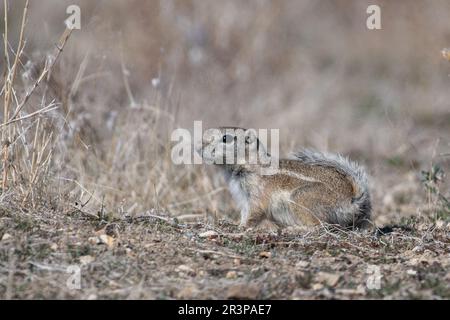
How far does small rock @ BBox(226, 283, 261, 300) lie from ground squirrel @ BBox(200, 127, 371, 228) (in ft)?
6.63

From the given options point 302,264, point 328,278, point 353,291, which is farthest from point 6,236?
point 353,291

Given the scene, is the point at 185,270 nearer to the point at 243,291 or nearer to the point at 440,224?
the point at 243,291

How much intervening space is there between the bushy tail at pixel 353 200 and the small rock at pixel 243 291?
2.16 m

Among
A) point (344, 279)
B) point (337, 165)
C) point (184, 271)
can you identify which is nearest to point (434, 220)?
point (337, 165)

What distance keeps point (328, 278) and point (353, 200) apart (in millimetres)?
1986

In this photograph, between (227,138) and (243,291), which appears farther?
(227,138)

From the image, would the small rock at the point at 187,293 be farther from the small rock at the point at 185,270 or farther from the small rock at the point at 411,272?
the small rock at the point at 411,272

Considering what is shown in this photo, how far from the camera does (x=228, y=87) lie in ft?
40.4

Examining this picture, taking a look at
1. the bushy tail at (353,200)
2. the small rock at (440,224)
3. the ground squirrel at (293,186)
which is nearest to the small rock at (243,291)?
the ground squirrel at (293,186)

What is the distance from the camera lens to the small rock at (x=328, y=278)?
507cm

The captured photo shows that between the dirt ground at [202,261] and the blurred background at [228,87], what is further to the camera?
the blurred background at [228,87]
